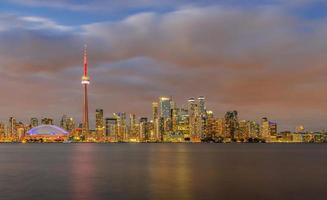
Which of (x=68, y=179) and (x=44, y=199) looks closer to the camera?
(x=44, y=199)

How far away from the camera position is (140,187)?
57.9 meters

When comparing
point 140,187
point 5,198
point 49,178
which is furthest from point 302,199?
point 49,178

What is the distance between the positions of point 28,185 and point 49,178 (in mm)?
9781

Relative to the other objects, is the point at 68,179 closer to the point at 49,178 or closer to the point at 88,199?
the point at 49,178

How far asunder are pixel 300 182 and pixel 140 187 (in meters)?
21.9

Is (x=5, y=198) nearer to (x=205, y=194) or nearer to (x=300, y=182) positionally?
(x=205, y=194)

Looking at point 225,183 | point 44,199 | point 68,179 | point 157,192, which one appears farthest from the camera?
point 68,179

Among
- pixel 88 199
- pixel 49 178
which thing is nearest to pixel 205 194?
pixel 88 199

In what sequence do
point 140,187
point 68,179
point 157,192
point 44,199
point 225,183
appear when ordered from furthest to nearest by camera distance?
point 68,179
point 225,183
point 140,187
point 157,192
point 44,199

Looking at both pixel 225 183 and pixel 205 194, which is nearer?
pixel 205 194

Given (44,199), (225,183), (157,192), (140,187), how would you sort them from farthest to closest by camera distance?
(225,183) → (140,187) → (157,192) → (44,199)

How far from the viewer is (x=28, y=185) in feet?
198

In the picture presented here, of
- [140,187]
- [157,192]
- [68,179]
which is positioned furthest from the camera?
[68,179]

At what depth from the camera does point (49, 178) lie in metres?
70.2
